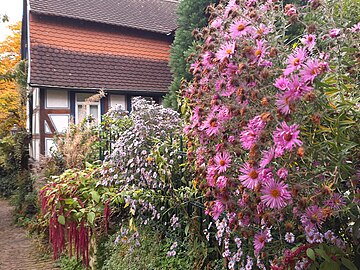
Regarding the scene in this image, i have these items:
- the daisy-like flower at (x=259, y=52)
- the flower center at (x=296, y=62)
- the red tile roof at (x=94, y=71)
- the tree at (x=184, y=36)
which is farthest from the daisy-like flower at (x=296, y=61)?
the red tile roof at (x=94, y=71)

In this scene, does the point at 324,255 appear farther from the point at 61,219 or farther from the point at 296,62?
the point at 61,219

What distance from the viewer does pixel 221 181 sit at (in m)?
1.54

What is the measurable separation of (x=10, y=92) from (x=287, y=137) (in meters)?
15.7

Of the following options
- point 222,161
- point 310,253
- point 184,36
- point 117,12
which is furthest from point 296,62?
point 117,12

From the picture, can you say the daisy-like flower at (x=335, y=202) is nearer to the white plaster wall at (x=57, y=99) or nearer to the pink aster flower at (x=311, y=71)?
the pink aster flower at (x=311, y=71)

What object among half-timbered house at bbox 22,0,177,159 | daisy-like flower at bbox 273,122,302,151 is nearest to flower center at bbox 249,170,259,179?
daisy-like flower at bbox 273,122,302,151

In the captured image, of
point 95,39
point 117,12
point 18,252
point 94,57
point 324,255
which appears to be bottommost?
point 18,252

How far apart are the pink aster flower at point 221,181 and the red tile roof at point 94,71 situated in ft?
27.3

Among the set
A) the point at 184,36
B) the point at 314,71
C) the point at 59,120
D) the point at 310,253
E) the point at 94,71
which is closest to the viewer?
the point at 314,71

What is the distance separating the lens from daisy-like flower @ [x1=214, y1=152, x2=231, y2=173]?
154 cm

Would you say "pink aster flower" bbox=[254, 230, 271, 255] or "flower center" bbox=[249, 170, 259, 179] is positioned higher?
"flower center" bbox=[249, 170, 259, 179]

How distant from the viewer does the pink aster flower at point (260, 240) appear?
5.22ft

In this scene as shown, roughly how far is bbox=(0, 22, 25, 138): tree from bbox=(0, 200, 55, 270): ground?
682 centimetres

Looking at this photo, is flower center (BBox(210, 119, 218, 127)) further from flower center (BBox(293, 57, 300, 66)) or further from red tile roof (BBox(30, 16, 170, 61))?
red tile roof (BBox(30, 16, 170, 61))
